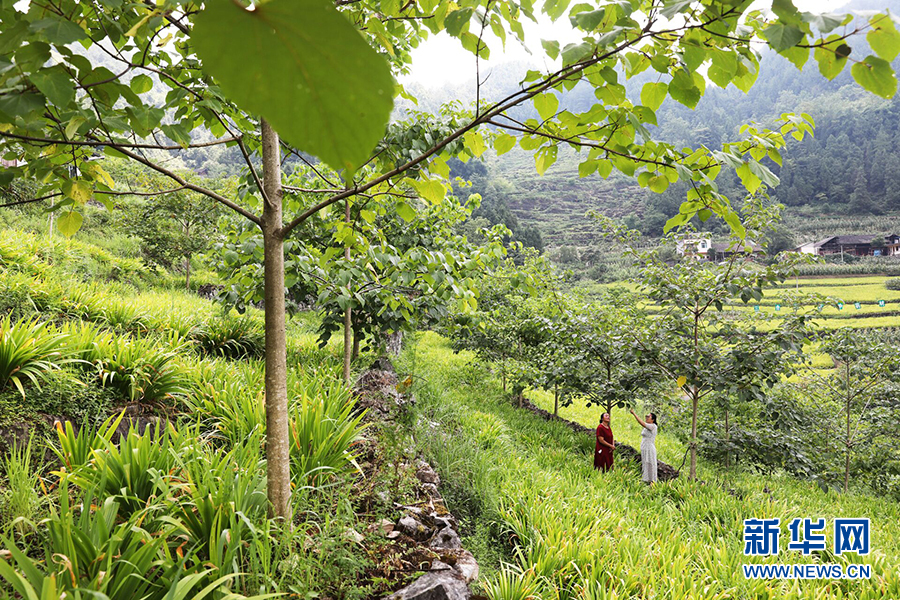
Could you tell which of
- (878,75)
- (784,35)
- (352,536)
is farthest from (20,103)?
(352,536)

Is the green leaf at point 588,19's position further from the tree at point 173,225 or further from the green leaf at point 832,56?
the tree at point 173,225

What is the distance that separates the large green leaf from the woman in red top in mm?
6805

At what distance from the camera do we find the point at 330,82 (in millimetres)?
158

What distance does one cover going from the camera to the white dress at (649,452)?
6.36 meters

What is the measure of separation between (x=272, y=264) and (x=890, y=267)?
57785 mm

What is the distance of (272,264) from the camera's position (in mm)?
1657

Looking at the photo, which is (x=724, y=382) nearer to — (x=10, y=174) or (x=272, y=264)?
(x=272, y=264)

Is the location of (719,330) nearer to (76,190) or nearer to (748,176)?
(748,176)

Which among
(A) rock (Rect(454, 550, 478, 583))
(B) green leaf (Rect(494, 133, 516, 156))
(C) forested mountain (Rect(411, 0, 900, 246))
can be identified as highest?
(C) forested mountain (Rect(411, 0, 900, 246))

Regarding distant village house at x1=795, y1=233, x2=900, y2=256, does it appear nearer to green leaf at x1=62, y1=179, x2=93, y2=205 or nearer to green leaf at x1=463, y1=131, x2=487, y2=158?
green leaf at x1=463, y1=131, x2=487, y2=158

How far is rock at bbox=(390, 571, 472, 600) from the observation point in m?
1.96

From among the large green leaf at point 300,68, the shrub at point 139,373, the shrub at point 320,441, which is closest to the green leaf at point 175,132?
the large green leaf at point 300,68

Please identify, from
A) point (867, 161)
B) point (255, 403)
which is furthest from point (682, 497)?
point (867, 161)

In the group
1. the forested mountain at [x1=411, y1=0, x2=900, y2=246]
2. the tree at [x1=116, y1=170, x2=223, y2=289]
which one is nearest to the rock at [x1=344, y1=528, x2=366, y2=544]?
the tree at [x1=116, y1=170, x2=223, y2=289]
